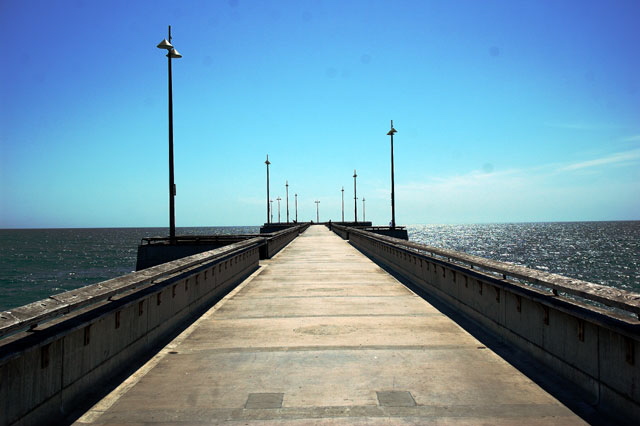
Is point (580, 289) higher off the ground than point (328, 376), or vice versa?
point (580, 289)

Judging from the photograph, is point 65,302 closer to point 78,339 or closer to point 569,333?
point 78,339

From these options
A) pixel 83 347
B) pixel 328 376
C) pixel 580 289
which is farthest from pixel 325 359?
pixel 580 289

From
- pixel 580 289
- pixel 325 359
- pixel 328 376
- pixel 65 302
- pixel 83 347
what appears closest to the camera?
pixel 65 302

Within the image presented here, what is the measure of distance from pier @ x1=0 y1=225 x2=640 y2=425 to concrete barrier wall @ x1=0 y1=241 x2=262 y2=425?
0.07 ft

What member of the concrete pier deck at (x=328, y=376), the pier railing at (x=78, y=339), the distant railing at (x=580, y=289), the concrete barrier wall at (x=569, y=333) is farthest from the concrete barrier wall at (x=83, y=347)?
the concrete barrier wall at (x=569, y=333)

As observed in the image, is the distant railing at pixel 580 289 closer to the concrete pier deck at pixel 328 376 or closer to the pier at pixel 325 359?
the pier at pixel 325 359

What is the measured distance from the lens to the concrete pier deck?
17.2 feet

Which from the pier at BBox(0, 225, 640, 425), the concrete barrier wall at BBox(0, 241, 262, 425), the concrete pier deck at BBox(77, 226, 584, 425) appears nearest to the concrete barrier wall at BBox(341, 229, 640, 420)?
the pier at BBox(0, 225, 640, 425)

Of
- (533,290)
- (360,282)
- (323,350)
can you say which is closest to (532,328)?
(533,290)

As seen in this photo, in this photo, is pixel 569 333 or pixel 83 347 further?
pixel 569 333

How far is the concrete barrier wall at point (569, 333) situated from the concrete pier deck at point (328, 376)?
1.54 ft

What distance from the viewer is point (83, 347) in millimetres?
5824

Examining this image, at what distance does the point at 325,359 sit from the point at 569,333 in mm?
3279

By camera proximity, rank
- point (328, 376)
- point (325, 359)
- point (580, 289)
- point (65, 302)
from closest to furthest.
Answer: point (65, 302)
point (580, 289)
point (328, 376)
point (325, 359)
